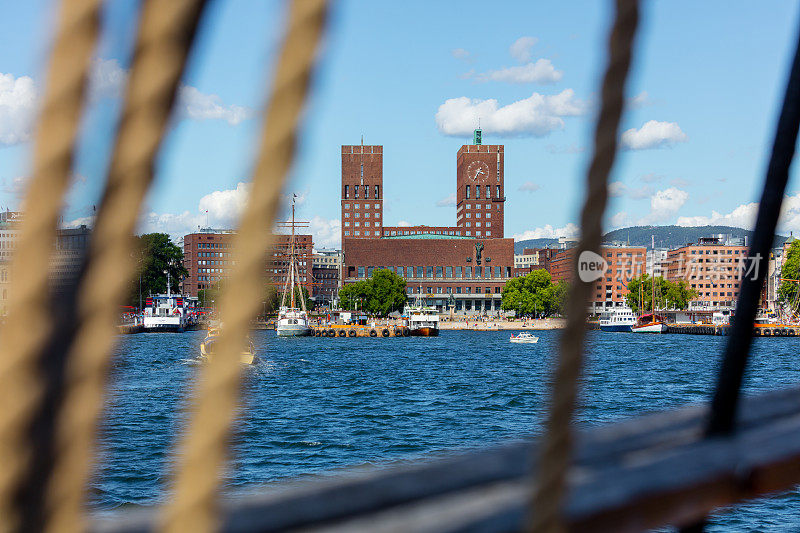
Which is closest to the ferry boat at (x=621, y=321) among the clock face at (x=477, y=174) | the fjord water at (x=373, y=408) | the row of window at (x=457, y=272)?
the row of window at (x=457, y=272)

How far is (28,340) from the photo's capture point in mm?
501

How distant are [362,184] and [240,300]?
404 feet

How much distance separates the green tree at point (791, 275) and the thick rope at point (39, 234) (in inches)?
3042

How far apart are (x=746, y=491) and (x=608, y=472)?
0.27 meters

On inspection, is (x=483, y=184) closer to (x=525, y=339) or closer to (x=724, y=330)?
(x=724, y=330)

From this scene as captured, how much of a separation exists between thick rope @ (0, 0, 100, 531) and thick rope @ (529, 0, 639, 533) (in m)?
0.47

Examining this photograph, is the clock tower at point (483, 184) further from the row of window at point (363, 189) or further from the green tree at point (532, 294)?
the green tree at point (532, 294)

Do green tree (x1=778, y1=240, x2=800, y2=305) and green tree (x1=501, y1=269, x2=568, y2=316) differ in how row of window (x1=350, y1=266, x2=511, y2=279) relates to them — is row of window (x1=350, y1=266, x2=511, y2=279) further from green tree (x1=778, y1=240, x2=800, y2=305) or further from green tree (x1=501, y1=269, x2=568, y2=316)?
green tree (x1=778, y1=240, x2=800, y2=305)

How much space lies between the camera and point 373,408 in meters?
19.6

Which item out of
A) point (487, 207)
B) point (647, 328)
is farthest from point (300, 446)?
point (487, 207)

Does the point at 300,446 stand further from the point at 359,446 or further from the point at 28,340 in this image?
the point at 28,340

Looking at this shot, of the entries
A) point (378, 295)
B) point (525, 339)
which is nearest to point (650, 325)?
point (525, 339)

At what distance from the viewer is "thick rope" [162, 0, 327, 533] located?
0.58 meters

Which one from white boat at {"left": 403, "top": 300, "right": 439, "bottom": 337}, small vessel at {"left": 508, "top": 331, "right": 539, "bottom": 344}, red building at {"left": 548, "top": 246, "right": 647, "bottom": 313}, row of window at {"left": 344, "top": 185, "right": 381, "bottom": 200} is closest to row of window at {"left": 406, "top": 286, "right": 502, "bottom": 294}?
red building at {"left": 548, "top": 246, "right": 647, "bottom": 313}
